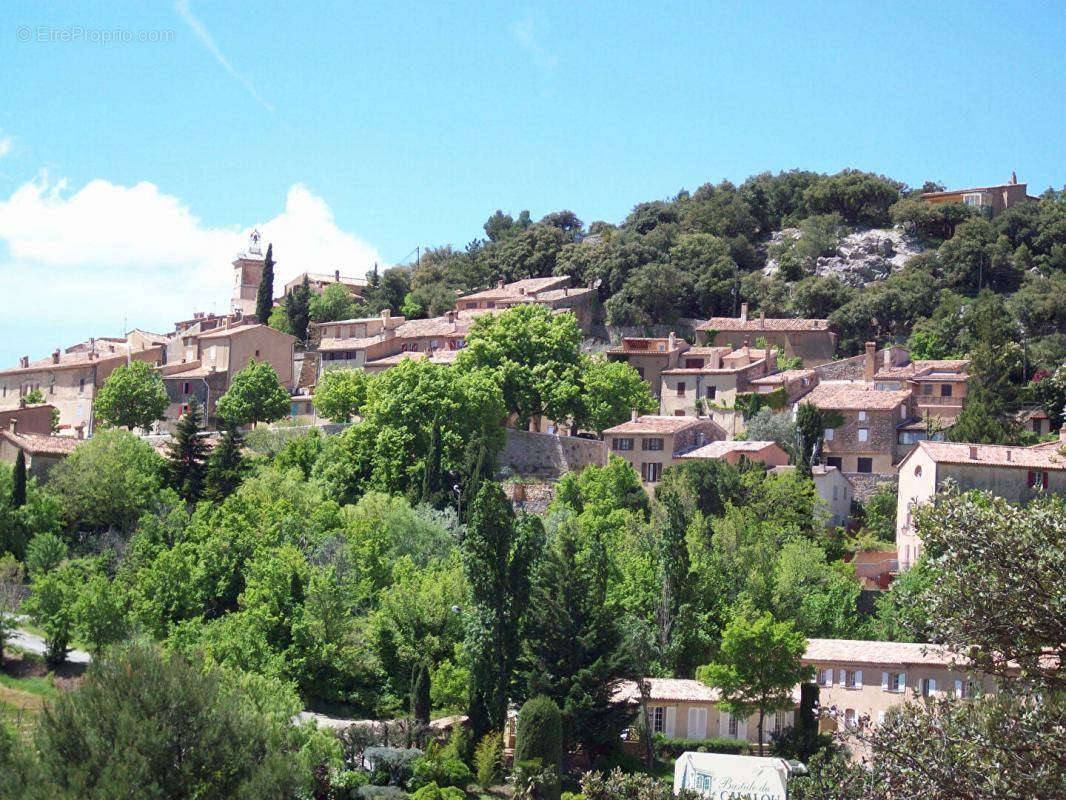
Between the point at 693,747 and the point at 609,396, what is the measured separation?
25.7 meters

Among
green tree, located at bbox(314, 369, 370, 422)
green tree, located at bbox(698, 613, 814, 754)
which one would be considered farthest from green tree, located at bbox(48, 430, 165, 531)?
green tree, located at bbox(698, 613, 814, 754)

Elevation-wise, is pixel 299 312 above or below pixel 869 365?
above

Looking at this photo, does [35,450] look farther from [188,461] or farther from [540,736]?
[540,736]

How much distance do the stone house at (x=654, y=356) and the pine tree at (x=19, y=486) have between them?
29.5 metres

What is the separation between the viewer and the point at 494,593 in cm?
4266

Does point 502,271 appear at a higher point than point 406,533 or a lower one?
higher

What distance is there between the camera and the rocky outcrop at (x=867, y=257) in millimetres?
90000

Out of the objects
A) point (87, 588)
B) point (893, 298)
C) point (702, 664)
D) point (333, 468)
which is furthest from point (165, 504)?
point (893, 298)

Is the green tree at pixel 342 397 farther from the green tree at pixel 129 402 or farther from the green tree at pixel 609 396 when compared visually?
the green tree at pixel 609 396

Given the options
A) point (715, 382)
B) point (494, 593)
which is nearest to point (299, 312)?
point (715, 382)

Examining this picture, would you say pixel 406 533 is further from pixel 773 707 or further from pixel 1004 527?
pixel 1004 527

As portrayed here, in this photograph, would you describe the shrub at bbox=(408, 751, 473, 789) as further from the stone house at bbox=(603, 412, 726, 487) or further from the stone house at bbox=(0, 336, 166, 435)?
the stone house at bbox=(0, 336, 166, 435)

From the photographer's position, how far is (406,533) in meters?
52.1

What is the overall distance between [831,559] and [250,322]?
45.9 meters
